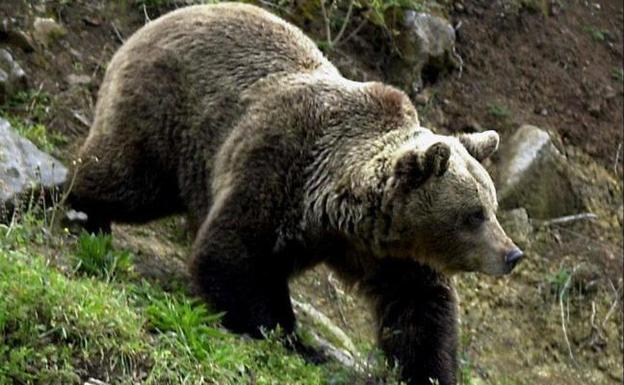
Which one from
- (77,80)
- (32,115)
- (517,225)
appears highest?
(32,115)

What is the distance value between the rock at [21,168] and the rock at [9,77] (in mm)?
1135

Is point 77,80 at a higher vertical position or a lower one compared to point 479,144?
lower

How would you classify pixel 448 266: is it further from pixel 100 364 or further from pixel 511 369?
pixel 511 369

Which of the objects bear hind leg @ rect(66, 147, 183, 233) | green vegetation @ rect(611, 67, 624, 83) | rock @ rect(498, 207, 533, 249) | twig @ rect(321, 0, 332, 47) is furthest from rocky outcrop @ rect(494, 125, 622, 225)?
bear hind leg @ rect(66, 147, 183, 233)

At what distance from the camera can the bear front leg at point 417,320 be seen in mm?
6676

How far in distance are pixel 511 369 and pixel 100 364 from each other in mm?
4878

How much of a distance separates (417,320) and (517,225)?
13.1ft

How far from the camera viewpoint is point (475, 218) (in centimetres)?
639

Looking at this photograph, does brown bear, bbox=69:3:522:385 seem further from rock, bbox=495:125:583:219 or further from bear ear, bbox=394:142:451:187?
rock, bbox=495:125:583:219

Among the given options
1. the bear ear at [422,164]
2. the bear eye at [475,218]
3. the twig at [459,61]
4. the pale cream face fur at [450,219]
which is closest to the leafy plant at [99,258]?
the pale cream face fur at [450,219]

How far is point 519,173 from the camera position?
35.2ft

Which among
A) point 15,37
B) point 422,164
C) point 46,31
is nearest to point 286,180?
point 422,164

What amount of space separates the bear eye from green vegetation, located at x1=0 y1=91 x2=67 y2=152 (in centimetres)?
309

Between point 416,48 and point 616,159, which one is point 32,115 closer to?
point 416,48
